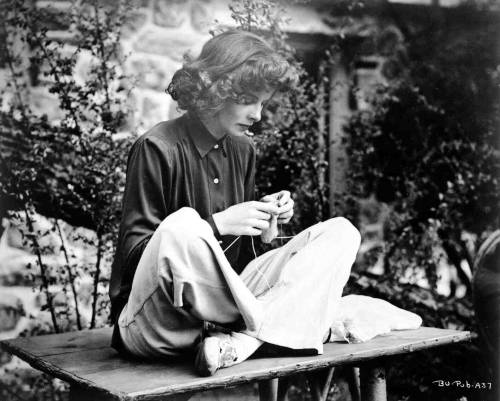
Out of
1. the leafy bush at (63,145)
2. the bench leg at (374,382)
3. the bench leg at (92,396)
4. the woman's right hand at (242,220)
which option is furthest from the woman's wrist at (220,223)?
the leafy bush at (63,145)

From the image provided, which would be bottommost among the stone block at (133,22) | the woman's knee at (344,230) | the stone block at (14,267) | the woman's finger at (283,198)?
the stone block at (14,267)

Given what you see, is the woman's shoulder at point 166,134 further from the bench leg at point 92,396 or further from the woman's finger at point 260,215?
the bench leg at point 92,396

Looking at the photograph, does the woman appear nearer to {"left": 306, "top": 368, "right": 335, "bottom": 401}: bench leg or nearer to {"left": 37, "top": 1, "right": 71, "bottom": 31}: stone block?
{"left": 306, "top": 368, "right": 335, "bottom": 401}: bench leg

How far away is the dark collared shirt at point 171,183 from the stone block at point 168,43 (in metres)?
1.54

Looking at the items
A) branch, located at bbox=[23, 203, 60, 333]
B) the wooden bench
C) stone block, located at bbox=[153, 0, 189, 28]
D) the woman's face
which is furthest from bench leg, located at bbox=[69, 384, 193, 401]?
stone block, located at bbox=[153, 0, 189, 28]

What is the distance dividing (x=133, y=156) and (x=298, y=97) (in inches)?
78.5

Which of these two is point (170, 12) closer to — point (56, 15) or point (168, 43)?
point (168, 43)

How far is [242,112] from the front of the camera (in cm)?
231

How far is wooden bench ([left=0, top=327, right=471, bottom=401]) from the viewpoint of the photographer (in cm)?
183

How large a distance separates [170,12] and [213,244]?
2459 millimetres

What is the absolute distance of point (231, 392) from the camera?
3.98 metres

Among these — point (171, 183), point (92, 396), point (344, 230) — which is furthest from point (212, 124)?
point (92, 396)

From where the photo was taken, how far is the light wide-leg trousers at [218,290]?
1.88 m

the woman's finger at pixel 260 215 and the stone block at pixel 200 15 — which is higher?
the stone block at pixel 200 15
